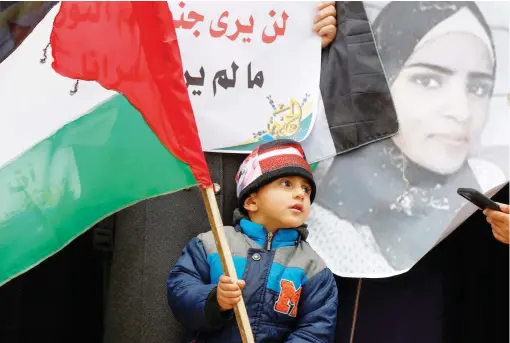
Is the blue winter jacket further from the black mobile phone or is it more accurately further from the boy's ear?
the black mobile phone

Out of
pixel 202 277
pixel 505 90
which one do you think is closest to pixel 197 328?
pixel 202 277

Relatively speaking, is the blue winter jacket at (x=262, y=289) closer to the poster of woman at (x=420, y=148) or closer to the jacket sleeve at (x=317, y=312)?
the jacket sleeve at (x=317, y=312)

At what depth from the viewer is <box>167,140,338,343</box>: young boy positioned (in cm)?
194

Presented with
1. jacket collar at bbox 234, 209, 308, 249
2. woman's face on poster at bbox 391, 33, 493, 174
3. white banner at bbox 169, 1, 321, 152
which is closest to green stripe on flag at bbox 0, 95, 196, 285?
jacket collar at bbox 234, 209, 308, 249

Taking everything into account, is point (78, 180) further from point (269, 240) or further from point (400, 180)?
point (400, 180)

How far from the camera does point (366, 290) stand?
2.25m

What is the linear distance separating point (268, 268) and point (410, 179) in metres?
0.44

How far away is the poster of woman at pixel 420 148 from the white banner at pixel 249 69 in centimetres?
16

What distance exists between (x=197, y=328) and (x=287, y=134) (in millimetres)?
544

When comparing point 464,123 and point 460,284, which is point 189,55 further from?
point 460,284

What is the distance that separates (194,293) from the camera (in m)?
1.93

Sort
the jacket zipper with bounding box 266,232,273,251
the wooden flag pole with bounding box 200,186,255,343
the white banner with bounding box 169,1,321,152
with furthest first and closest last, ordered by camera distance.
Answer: the white banner with bounding box 169,1,321,152, the jacket zipper with bounding box 266,232,273,251, the wooden flag pole with bounding box 200,186,255,343

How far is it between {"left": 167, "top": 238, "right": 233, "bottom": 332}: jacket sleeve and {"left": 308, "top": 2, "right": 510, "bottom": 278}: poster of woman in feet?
0.99

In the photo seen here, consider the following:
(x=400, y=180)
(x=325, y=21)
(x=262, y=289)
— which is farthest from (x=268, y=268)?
(x=325, y=21)
